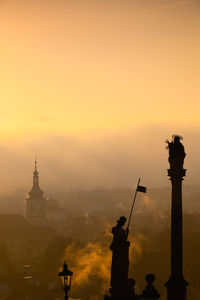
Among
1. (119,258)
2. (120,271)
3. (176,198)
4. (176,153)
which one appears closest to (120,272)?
(120,271)

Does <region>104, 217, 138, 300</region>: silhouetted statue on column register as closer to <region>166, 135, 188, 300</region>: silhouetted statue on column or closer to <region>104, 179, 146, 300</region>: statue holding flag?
<region>104, 179, 146, 300</region>: statue holding flag

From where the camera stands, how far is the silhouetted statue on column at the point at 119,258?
1076 inches

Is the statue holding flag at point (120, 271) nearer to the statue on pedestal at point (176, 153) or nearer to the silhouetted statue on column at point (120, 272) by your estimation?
the silhouetted statue on column at point (120, 272)

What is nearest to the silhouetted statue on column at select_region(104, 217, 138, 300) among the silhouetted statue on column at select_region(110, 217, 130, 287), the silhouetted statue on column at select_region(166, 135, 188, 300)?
the silhouetted statue on column at select_region(110, 217, 130, 287)

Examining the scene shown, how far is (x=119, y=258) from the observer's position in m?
27.6

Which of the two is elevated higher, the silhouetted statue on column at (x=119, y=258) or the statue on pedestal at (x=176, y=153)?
the statue on pedestal at (x=176, y=153)

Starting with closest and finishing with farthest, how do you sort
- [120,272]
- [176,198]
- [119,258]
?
[120,272] < [119,258] < [176,198]

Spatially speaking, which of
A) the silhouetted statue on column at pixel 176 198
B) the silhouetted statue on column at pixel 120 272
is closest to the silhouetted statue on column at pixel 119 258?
the silhouetted statue on column at pixel 120 272

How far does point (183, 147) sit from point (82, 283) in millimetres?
86044

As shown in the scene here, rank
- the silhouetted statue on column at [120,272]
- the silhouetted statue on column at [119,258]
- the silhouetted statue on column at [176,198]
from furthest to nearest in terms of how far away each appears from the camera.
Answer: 1. the silhouetted statue on column at [176,198]
2. the silhouetted statue on column at [119,258]
3. the silhouetted statue on column at [120,272]

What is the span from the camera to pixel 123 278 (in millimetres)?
27281

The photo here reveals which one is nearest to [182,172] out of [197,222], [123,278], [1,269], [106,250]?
[123,278]

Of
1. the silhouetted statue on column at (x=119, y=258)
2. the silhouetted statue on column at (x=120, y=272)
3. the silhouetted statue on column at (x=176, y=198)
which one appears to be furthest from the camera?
the silhouetted statue on column at (x=176, y=198)

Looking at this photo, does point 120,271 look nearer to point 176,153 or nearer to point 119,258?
point 119,258
